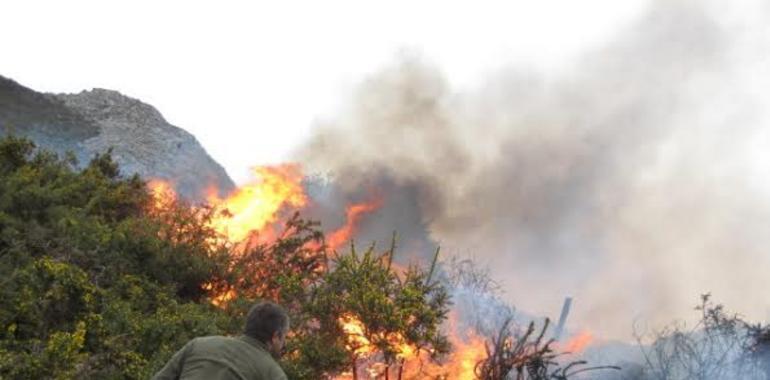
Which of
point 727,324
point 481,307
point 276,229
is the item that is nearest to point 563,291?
point 481,307

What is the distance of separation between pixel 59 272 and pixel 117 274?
1992mm

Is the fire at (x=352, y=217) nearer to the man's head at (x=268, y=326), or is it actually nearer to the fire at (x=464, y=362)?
the fire at (x=464, y=362)

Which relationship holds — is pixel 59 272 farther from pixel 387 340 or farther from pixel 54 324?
pixel 387 340

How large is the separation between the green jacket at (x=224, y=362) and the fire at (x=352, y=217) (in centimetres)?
1662

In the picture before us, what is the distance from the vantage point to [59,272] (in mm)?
7816

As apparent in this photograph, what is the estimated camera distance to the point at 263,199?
18984mm

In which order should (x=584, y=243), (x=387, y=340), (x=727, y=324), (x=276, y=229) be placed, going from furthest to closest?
1. (x=584, y=243)
2. (x=276, y=229)
3. (x=727, y=324)
4. (x=387, y=340)

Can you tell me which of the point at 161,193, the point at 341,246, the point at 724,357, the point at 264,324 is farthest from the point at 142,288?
the point at 341,246

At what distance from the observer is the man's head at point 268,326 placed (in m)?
4.39

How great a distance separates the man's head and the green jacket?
4cm

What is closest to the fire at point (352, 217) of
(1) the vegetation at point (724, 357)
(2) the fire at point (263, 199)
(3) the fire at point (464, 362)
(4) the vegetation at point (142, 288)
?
(2) the fire at point (263, 199)

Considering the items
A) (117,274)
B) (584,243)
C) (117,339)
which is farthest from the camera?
(584,243)

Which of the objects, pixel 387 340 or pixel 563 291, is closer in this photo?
pixel 387 340

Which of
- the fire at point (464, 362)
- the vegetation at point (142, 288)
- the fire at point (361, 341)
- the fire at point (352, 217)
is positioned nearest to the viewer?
the vegetation at point (142, 288)
